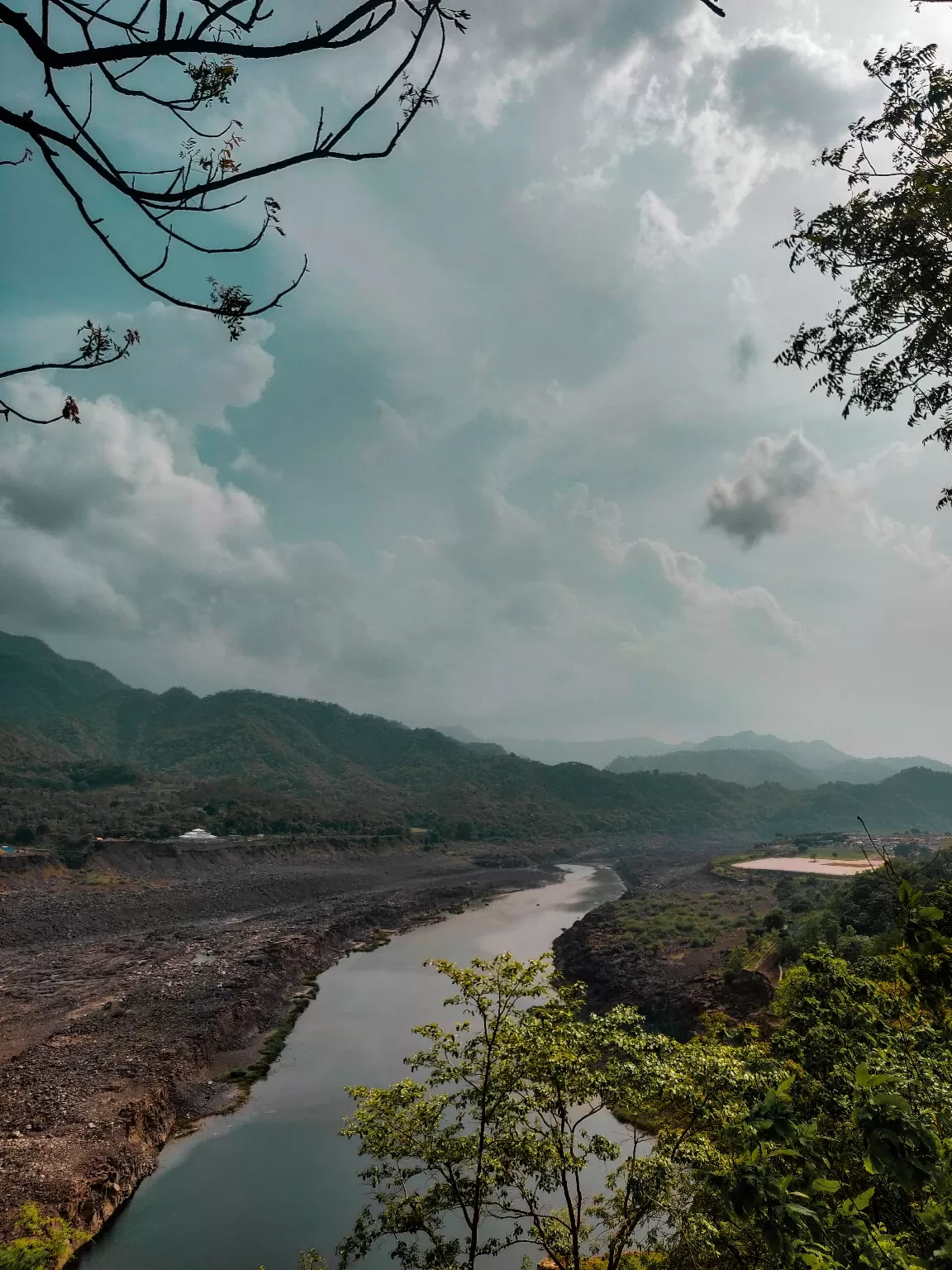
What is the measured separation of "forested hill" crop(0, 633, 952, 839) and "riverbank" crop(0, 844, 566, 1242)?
1588cm

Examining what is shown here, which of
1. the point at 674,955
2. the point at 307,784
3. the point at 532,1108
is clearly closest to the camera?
the point at 532,1108

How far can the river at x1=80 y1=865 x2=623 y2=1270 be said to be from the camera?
13.7 metres

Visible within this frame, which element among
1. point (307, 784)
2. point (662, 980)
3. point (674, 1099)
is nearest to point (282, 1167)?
point (674, 1099)

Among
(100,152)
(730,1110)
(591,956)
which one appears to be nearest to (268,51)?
(100,152)

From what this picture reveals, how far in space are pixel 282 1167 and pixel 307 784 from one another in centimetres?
A: 11711

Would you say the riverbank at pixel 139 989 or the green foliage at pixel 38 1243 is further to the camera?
the riverbank at pixel 139 989

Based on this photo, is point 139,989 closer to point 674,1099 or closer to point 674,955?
point 674,955

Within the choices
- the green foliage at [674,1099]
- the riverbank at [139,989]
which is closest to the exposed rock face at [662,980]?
the green foliage at [674,1099]

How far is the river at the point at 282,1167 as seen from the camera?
45.0 feet

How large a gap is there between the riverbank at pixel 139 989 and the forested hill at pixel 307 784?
15.9 metres

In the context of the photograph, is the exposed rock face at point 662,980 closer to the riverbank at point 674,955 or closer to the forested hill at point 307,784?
the riverbank at point 674,955

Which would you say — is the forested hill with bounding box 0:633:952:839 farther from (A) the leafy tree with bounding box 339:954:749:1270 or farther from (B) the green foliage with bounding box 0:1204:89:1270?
(A) the leafy tree with bounding box 339:954:749:1270

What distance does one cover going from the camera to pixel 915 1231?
4.29 meters

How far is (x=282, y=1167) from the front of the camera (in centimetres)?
1683
